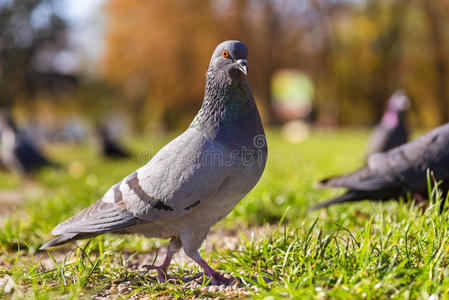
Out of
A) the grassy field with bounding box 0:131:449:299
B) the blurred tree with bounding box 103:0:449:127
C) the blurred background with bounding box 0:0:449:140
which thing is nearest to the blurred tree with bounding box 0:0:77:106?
the blurred background with bounding box 0:0:449:140

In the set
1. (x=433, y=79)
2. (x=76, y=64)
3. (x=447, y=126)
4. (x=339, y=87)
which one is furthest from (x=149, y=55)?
(x=447, y=126)

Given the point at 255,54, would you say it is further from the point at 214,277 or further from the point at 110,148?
the point at 214,277

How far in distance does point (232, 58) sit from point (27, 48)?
67.3ft

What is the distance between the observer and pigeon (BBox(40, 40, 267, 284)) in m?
1.96

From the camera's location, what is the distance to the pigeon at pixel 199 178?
1.96m

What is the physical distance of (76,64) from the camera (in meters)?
25.5

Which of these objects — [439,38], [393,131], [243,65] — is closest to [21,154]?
[243,65]

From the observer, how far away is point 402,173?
2957mm

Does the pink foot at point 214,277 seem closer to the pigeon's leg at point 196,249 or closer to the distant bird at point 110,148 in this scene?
the pigeon's leg at point 196,249

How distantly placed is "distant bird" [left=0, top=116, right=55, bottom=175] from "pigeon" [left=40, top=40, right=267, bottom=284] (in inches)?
233

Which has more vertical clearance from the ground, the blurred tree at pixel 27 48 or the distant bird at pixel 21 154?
the blurred tree at pixel 27 48

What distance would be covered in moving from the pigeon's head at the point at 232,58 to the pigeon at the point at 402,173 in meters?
1.45

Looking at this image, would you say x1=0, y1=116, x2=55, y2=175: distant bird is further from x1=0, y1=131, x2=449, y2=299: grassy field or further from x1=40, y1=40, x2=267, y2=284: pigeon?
x1=40, y1=40, x2=267, y2=284: pigeon

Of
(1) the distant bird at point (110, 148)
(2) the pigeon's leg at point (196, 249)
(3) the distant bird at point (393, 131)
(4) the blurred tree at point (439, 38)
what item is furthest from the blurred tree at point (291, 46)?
(2) the pigeon's leg at point (196, 249)
